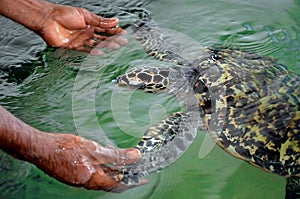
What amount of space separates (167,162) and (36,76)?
4.80 ft

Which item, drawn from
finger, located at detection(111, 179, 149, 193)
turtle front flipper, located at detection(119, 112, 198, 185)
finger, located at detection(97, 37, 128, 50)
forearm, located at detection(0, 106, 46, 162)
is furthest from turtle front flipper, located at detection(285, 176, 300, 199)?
finger, located at detection(97, 37, 128, 50)

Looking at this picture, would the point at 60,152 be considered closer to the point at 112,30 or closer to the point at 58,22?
the point at 58,22

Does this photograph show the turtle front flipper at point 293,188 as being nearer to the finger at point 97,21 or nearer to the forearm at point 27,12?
the finger at point 97,21

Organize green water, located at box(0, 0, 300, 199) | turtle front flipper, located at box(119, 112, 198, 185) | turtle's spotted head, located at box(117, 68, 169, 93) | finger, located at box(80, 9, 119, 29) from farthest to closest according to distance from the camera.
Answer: finger, located at box(80, 9, 119, 29), turtle's spotted head, located at box(117, 68, 169, 93), green water, located at box(0, 0, 300, 199), turtle front flipper, located at box(119, 112, 198, 185)

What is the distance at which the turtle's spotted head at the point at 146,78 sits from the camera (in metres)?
3.36

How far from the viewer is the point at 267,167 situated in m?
2.80

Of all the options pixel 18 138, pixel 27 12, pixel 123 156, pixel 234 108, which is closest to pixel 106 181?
pixel 123 156

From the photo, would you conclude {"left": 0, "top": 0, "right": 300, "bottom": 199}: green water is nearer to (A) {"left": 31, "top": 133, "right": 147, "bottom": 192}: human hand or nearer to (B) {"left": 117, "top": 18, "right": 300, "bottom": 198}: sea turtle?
(B) {"left": 117, "top": 18, "right": 300, "bottom": 198}: sea turtle

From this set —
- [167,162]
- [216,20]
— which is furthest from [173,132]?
[216,20]

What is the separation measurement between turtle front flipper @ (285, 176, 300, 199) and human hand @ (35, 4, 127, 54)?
1911 mm

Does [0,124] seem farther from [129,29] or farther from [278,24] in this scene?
[278,24]

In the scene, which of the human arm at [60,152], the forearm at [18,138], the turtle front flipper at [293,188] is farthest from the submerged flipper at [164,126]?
the turtle front flipper at [293,188]

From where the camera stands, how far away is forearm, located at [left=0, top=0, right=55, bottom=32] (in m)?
3.36

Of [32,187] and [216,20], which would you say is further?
[216,20]
